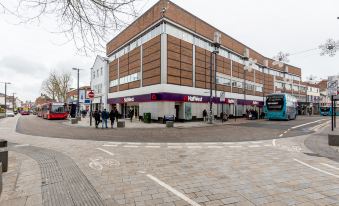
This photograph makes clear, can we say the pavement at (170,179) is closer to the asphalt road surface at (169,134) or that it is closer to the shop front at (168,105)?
the asphalt road surface at (169,134)

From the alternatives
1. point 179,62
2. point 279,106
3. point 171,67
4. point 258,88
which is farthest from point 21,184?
point 258,88

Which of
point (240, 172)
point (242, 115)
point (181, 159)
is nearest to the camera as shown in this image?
point (240, 172)

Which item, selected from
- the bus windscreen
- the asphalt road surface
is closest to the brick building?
the bus windscreen

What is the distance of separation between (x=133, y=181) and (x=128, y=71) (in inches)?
1084

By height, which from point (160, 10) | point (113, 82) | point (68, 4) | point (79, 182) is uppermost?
point (160, 10)

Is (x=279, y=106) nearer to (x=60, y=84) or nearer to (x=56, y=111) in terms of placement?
(x=56, y=111)

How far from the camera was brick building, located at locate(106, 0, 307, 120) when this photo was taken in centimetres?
2402

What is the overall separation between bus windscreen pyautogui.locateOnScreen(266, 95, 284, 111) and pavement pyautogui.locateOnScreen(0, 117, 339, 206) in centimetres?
2132

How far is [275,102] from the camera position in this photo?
27406 mm

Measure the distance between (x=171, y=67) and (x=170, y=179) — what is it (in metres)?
20.5

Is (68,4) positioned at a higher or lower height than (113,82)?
lower

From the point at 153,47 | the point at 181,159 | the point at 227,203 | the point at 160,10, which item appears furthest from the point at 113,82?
the point at 227,203

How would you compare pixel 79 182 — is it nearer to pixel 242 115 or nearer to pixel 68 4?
pixel 68 4

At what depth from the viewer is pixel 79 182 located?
4609mm
